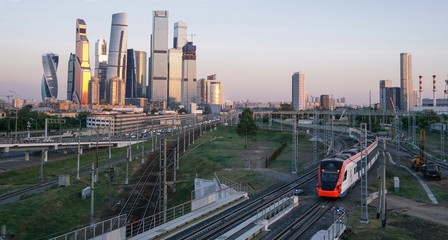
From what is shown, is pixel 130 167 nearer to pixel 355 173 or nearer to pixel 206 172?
pixel 206 172

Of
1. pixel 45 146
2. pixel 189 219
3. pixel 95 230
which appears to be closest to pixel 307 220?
pixel 189 219

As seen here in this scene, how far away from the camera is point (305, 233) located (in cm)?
2428

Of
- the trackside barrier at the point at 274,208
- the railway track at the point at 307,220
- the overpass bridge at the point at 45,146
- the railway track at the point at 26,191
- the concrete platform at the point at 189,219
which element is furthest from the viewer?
the overpass bridge at the point at 45,146

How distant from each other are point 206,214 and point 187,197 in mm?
19338

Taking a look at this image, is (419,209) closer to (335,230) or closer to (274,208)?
(274,208)

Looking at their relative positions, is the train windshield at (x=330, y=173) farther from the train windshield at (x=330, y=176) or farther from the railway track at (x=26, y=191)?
the railway track at (x=26, y=191)

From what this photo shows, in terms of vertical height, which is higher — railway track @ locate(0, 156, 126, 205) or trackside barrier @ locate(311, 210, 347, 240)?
trackside barrier @ locate(311, 210, 347, 240)

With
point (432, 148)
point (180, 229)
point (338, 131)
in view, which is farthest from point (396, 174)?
point (338, 131)

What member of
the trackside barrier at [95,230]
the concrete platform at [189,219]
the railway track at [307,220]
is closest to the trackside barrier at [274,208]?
the railway track at [307,220]

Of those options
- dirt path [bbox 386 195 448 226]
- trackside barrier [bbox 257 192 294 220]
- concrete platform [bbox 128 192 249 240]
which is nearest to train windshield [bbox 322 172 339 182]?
trackside barrier [bbox 257 192 294 220]

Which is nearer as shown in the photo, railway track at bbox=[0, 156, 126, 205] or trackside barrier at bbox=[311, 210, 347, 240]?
trackside barrier at bbox=[311, 210, 347, 240]

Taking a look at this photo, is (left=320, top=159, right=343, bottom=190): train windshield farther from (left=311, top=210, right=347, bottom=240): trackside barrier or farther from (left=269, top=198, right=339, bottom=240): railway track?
(left=311, top=210, right=347, bottom=240): trackside barrier

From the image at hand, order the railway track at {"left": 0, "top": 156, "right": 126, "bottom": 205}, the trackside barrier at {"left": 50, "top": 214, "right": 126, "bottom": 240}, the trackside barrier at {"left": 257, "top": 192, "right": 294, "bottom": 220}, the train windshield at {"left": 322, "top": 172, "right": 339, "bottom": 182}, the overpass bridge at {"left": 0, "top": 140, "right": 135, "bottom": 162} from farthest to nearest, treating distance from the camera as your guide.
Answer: the overpass bridge at {"left": 0, "top": 140, "right": 135, "bottom": 162} → the railway track at {"left": 0, "top": 156, "right": 126, "bottom": 205} → the train windshield at {"left": 322, "top": 172, "right": 339, "bottom": 182} → the trackside barrier at {"left": 257, "top": 192, "right": 294, "bottom": 220} → the trackside barrier at {"left": 50, "top": 214, "right": 126, "bottom": 240}

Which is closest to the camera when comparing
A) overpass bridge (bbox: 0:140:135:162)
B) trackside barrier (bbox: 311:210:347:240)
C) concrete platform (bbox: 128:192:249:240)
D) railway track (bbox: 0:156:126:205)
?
trackside barrier (bbox: 311:210:347:240)
